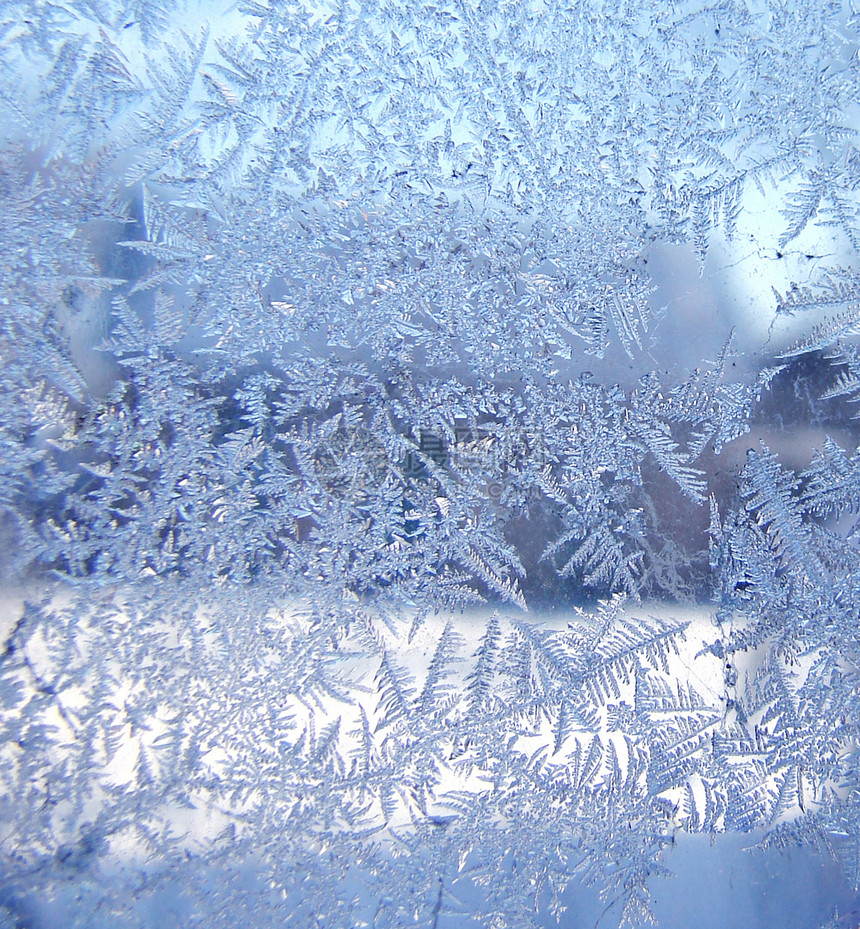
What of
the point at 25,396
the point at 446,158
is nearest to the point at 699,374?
the point at 446,158

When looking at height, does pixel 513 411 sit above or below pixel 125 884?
above

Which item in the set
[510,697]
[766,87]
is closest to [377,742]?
[510,697]

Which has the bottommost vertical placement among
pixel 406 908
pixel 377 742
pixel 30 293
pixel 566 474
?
pixel 406 908

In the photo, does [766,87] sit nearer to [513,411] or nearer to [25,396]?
[513,411]

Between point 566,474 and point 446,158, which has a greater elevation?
point 446,158

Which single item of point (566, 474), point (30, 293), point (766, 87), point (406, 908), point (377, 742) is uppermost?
point (766, 87)

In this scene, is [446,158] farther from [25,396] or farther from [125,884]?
[125,884]
